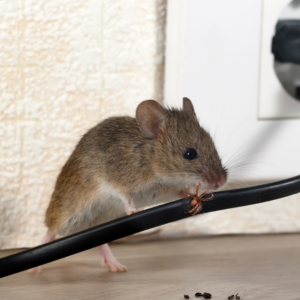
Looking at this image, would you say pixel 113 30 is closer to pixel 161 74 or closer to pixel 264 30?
pixel 161 74

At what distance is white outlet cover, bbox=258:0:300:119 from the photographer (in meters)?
0.92

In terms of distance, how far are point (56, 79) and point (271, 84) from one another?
0.53 m

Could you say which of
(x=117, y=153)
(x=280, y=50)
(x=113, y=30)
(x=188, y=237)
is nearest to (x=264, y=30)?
(x=280, y=50)

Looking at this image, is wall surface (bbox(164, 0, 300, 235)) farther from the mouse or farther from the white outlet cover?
the mouse

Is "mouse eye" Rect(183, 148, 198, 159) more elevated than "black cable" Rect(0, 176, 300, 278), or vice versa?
"mouse eye" Rect(183, 148, 198, 159)

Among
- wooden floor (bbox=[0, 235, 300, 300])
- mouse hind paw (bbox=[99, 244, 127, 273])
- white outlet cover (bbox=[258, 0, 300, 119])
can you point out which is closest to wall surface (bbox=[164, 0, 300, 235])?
white outlet cover (bbox=[258, 0, 300, 119])

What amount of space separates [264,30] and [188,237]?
59 centimetres

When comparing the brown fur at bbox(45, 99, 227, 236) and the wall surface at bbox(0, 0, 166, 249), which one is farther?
the wall surface at bbox(0, 0, 166, 249)

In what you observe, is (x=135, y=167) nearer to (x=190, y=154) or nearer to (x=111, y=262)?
(x=190, y=154)

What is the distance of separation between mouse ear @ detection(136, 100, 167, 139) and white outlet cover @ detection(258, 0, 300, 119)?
0.35 m

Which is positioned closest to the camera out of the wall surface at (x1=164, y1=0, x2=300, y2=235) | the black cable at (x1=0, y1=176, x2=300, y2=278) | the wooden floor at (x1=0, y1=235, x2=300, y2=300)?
the black cable at (x1=0, y1=176, x2=300, y2=278)

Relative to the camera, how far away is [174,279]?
68 cm

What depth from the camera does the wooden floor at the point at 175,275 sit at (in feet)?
2.00

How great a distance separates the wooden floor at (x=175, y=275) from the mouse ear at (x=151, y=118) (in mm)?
265
